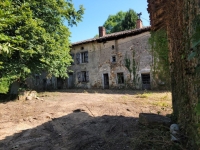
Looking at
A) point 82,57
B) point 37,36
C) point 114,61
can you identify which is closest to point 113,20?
point 82,57

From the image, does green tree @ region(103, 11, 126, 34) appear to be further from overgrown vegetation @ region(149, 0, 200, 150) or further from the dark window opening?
overgrown vegetation @ region(149, 0, 200, 150)

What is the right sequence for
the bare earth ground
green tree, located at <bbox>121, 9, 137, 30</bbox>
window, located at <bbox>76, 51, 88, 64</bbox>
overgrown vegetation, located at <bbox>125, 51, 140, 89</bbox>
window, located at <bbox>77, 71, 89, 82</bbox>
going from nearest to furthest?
the bare earth ground → overgrown vegetation, located at <bbox>125, 51, 140, 89</bbox> → window, located at <bbox>77, 71, 89, 82</bbox> → window, located at <bbox>76, 51, 88, 64</bbox> → green tree, located at <bbox>121, 9, 137, 30</bbox>

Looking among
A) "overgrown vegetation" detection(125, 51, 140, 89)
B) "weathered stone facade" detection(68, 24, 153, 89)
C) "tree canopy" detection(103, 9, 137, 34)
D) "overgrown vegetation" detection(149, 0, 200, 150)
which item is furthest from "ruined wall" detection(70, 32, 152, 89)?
"tree canopy" detection(103, 9, 137, 34)

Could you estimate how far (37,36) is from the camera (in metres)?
10.5

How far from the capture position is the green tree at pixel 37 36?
31.6 feet

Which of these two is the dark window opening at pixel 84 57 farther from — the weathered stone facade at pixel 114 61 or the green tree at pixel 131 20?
the green tree at pixel 131 20

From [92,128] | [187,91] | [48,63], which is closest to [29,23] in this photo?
[48,63]

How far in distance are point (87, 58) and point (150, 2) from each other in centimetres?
1527

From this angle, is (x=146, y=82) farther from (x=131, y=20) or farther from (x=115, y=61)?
(x=131, y=20)

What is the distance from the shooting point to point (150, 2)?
5.20 m

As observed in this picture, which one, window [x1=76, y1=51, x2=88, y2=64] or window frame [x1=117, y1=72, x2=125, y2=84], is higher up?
window [x1=76, y1=51, x2=88, y2=64]

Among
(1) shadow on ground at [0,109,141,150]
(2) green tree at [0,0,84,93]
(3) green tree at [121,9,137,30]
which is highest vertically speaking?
(3) green tree at [121,9,137,30]

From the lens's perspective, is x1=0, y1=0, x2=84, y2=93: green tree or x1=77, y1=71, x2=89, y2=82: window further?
x1=77, y1=71, x2=89, y2=82: window

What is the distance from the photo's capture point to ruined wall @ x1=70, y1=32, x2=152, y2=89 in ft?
52.5
